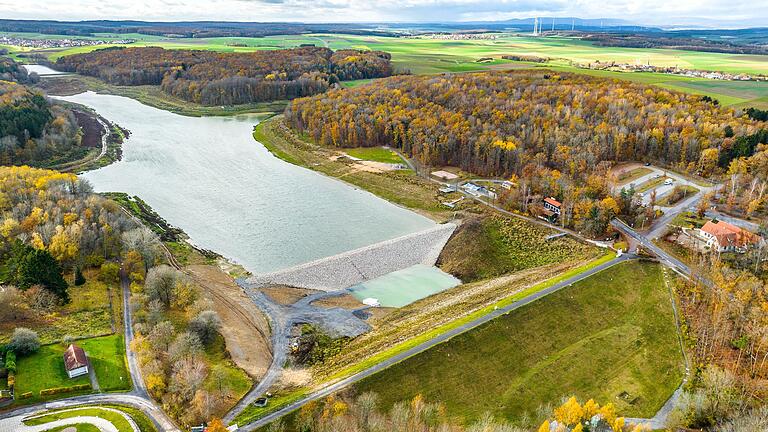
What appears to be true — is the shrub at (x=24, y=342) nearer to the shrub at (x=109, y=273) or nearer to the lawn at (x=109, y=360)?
the lawn at (x=109, y=360)

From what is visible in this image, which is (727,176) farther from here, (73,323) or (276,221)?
(73,323)

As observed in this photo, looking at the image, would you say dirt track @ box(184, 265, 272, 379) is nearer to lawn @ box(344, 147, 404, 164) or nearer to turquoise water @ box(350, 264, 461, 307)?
→ turquoise water @ box(350, 264, 461, 307)

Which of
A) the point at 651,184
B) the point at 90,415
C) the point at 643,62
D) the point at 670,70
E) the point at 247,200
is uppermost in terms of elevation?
the point at 643,62

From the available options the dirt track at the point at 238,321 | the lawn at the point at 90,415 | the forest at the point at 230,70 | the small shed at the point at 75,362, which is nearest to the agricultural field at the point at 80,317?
the small shed at the point at 75,362

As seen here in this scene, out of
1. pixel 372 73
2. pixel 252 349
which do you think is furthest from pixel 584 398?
pixel 372 73

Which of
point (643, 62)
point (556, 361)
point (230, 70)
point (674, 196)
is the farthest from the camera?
point (643, 62)

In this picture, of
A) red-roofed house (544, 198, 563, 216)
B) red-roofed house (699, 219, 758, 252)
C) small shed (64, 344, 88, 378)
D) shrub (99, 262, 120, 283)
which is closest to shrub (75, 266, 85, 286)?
shrub (99, 262, 120, 283)

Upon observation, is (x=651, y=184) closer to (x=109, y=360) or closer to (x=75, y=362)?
(x=109, y=360)

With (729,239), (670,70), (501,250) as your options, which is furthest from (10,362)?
(670,70)
